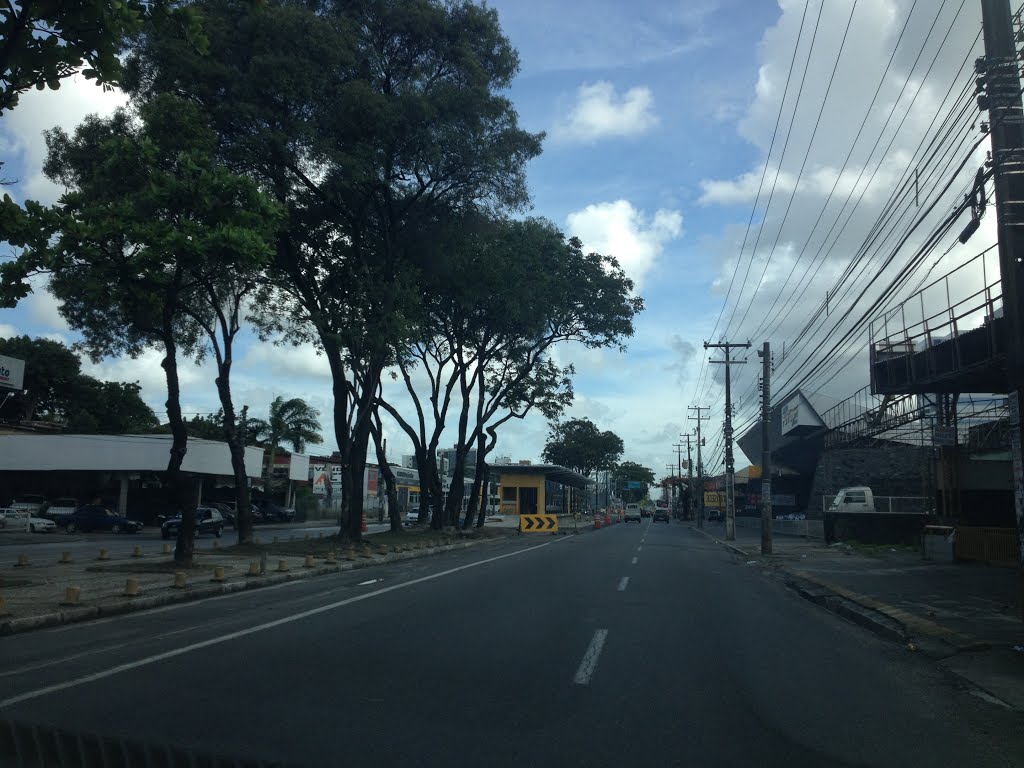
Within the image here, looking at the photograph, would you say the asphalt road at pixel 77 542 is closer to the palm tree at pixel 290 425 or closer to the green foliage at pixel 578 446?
the palm tree at pixel 290 425

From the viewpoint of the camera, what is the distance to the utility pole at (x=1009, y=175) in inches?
413

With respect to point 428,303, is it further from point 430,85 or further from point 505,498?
point 505,498

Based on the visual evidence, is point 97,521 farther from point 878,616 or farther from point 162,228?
point 878,616

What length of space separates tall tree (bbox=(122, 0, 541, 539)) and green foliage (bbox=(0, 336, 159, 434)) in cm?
3476

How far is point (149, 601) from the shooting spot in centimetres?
1322

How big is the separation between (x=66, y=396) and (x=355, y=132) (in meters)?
45.3

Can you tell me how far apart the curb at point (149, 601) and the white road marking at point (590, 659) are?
7.15 m

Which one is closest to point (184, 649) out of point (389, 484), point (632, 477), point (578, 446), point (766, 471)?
point (766, 471)

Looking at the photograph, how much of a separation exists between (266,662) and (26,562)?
13.0m

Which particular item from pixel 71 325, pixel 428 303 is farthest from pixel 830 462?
pixel 71 325

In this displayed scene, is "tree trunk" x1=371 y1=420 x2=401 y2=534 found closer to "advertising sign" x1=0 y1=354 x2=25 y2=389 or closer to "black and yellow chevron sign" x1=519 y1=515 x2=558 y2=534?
"black and yellow chevron sign" x1=519 y1=515 x2=558 y2=534

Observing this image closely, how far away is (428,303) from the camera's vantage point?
1246 inches

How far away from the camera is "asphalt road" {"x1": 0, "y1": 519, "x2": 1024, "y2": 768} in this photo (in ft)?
20.1

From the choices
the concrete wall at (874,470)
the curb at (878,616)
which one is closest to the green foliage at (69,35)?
the curb at (878,616)
